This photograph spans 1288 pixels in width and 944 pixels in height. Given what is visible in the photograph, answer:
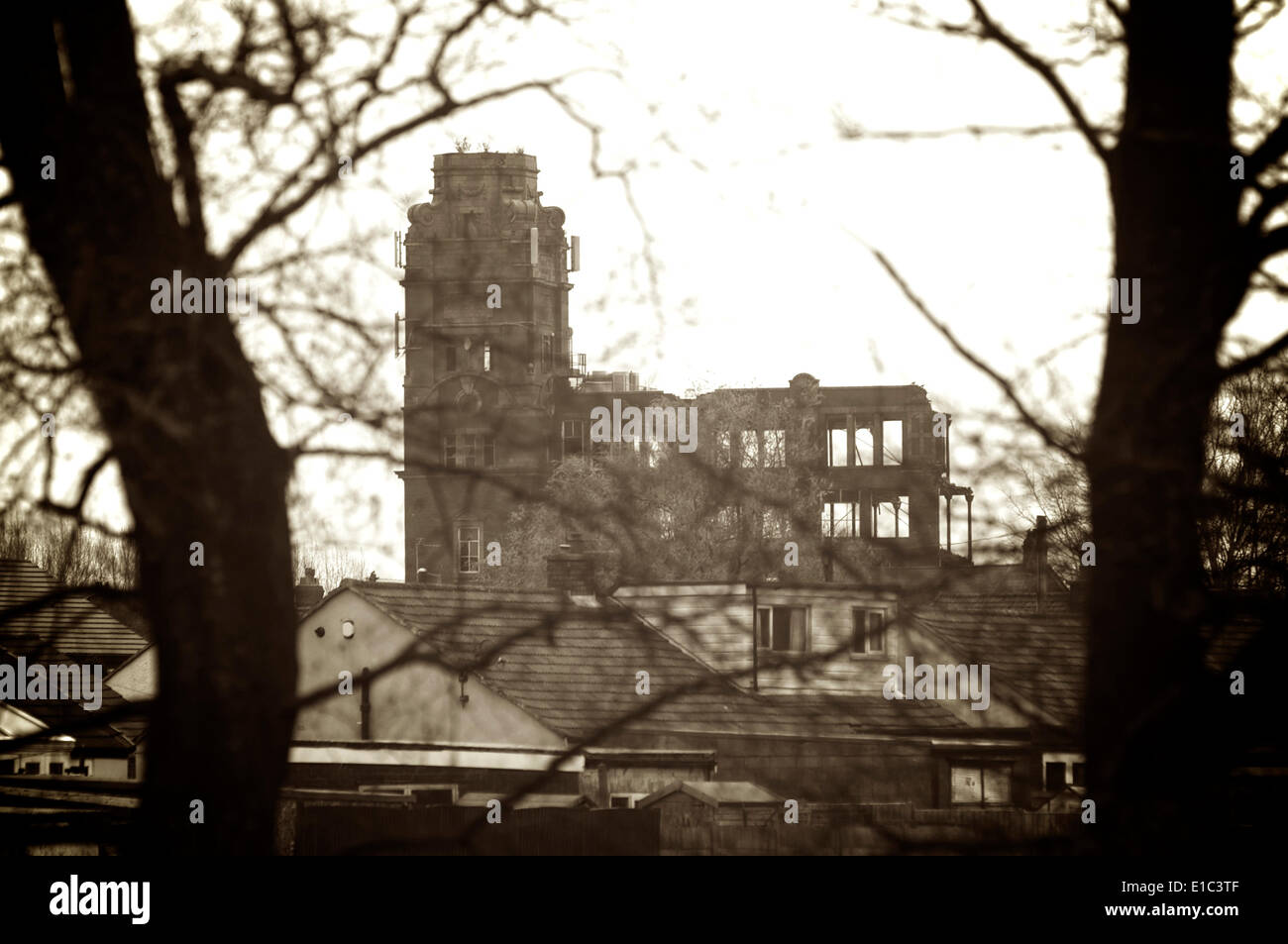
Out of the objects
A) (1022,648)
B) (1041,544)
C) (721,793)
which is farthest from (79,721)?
(721,793)

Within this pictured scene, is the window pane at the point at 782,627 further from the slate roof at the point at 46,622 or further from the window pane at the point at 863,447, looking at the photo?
the slate roof at the point at 46,622

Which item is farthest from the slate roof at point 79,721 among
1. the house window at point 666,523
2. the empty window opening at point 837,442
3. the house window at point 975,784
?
the house window at point 975,784

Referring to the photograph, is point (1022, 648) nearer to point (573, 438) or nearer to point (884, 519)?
point (884, 519)

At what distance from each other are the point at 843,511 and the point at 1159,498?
2.75m

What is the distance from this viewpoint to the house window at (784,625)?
5141 millimetres

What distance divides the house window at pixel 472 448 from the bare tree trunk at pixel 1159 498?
1.50 m

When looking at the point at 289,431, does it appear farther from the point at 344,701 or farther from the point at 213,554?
the point at 344,701

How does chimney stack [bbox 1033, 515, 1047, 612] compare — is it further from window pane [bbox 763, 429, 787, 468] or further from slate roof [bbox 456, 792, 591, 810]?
slate roof [bbox 456, 792, 591, 810]

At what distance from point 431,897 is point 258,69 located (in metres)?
2.08

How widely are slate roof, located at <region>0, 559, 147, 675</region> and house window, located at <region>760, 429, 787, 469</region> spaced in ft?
8.55

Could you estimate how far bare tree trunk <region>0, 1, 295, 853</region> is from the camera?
3.44 metres

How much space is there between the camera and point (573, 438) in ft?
14.6

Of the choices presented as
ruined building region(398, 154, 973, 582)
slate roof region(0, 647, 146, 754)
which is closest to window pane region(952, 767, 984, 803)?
ruined building region(398, 154, 973, 582)

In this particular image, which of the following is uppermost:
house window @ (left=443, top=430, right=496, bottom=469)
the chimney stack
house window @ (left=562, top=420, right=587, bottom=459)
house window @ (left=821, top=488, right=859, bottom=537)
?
house window @ (left=562, top=420, right=587, bottom=459)
